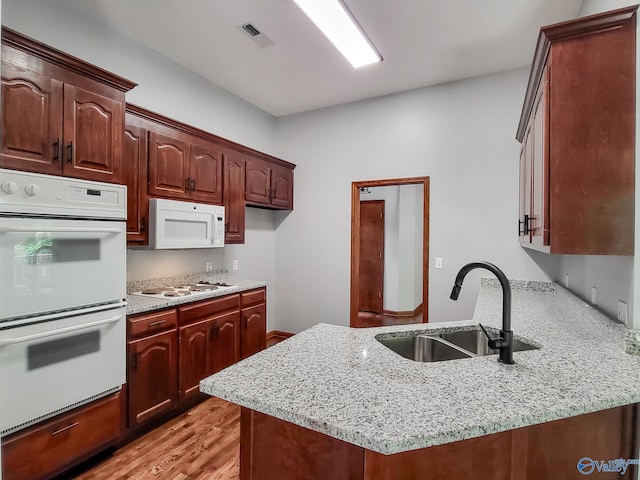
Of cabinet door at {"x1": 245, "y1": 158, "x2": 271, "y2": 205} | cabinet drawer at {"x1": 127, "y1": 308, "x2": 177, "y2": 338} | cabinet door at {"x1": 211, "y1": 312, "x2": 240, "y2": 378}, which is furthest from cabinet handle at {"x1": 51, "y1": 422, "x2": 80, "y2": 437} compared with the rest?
cabinet door at {"x1": 245, "y1": 158, "x2": 271, "y2": 205}

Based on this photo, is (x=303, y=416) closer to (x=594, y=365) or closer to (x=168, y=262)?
(x=594, y=365)

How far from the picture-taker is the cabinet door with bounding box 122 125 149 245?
234 centimetres

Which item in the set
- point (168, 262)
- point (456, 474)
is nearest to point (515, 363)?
point (456, 474)

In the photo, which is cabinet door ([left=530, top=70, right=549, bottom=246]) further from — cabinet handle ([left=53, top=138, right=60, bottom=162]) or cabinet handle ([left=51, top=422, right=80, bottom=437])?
cabinet handle ([left=51, top=422, right=80, bottom=437])

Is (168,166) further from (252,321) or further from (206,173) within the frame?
(252,321)

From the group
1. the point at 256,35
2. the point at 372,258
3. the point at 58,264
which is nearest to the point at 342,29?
the point at 256,35

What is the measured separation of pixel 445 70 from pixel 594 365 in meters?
2.92

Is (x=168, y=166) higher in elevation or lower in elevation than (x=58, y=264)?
higher

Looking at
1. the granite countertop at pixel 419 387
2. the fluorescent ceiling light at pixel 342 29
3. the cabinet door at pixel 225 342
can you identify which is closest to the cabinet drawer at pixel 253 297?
the cabinet door at pixel 225 342

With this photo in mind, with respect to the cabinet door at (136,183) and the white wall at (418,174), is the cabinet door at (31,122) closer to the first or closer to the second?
the cabinet door at (136,183)

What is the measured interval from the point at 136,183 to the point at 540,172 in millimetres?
2618

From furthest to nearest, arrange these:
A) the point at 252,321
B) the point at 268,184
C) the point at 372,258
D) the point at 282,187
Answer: the point at 372,258 → the point at 282,187 → the point at 268,184 → the point at 252,321

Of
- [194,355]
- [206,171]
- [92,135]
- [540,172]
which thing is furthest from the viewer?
[206,171]

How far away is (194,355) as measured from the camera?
8.31 feet
